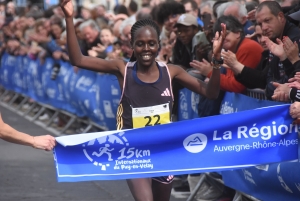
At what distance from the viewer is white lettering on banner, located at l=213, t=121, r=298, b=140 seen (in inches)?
261

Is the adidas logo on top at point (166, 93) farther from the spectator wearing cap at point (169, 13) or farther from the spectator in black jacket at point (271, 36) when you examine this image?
the spectator wearing cap at point (169, 13)

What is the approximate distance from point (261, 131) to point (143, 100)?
98 centimetres

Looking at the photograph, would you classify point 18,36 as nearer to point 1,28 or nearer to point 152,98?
point 1,28

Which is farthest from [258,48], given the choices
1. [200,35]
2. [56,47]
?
[56,47]

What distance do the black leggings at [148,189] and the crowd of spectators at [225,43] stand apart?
1.21m

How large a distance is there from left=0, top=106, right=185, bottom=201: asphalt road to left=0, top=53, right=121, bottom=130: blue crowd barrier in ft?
4.01

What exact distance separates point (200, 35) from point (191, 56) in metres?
0.43

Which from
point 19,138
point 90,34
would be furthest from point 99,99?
point 19,138

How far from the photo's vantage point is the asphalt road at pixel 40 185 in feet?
31.7

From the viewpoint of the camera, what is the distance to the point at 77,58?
665 cm

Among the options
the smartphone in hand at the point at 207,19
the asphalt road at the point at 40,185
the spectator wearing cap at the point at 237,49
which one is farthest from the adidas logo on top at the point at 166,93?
the smartphone in hand at the point at 207,19

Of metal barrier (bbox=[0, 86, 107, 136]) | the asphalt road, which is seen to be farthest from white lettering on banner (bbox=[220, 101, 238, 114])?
metal barrier (bbox=[0, 86, 107, 136])

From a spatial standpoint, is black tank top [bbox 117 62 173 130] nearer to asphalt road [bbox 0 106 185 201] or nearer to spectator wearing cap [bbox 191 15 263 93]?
spectator wearing cap [bbox 191 15 263 93]

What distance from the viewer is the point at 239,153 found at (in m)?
6.62
